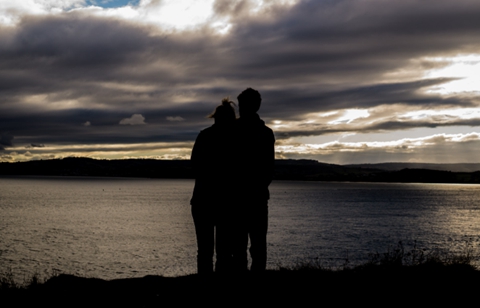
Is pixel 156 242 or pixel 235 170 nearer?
pixel 235 170

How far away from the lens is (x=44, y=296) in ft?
27.2

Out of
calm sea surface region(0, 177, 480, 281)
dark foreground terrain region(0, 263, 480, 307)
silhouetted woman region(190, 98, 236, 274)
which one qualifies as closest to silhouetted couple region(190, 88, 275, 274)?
silhouetted woman region(190, 98, 236, 274)

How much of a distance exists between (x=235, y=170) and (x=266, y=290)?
2268 millimetres

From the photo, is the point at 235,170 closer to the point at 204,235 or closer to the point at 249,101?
the point at 249,101

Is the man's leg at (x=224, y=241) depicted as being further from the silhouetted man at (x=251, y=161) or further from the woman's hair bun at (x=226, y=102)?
the woman's hair bun at (x=226, y=102)

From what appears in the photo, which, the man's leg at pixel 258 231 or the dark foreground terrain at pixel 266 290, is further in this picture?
the dark foreground terrain at pixel 266 290

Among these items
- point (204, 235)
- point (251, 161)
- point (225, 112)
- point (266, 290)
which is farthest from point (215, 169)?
point (266, 290)

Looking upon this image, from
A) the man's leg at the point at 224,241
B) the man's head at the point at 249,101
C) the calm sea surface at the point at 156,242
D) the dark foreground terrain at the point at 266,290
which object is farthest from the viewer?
the calm sea surface at the point at 156,242

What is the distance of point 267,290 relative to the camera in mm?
8000

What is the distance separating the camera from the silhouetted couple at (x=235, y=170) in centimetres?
671

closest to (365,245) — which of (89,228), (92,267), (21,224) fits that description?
(92,267)

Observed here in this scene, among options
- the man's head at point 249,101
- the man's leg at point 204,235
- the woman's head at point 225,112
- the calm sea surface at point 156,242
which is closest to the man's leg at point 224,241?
the man's leg at point 204,235

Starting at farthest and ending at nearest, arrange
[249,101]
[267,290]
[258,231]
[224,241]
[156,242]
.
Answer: [156,242]
[267,290]
[224,241]
[258,231]
[249,101]

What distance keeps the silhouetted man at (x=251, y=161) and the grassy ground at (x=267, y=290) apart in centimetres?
110
